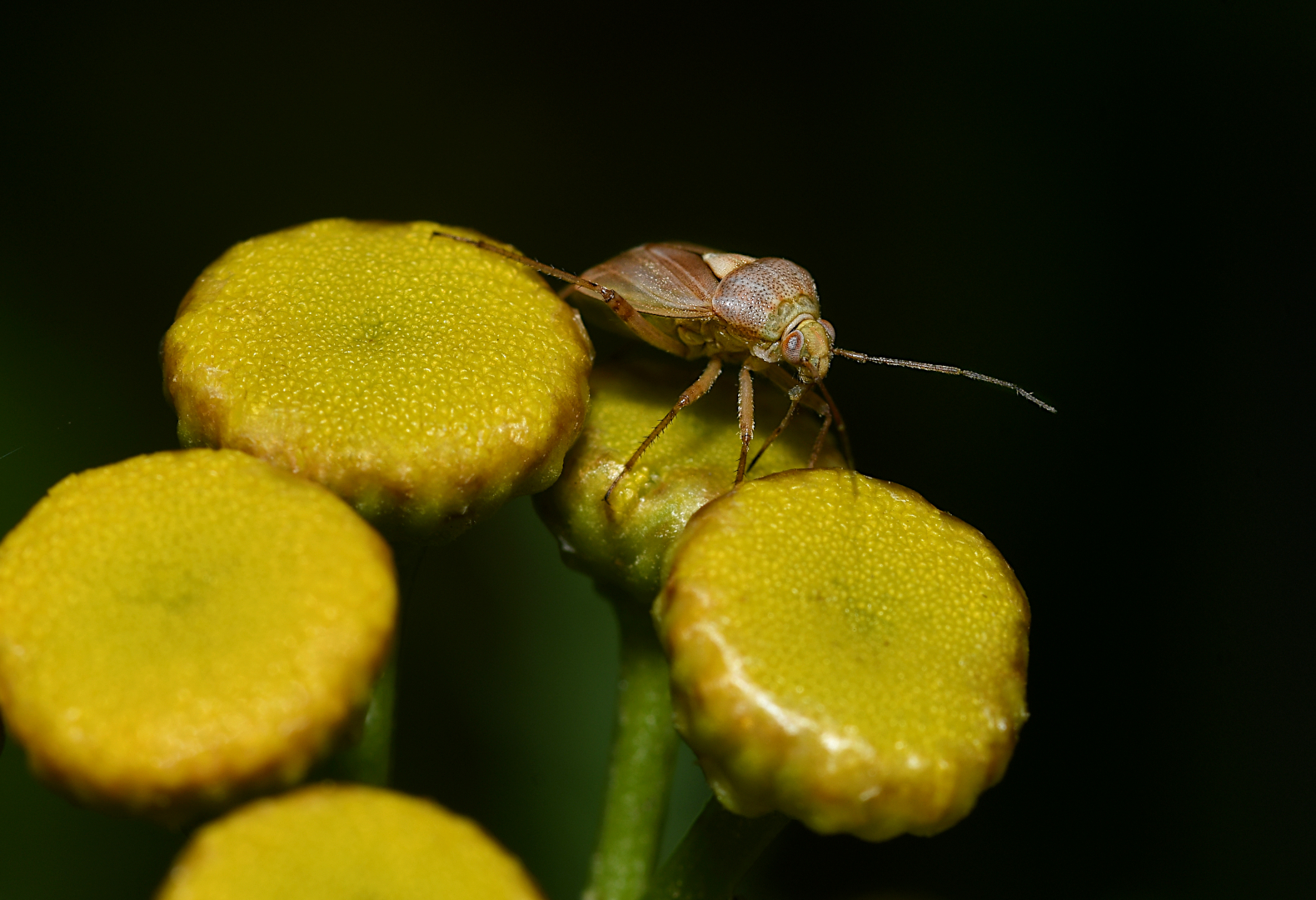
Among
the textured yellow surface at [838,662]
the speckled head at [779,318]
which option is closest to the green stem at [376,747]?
the textured yellow surface at [838,662]

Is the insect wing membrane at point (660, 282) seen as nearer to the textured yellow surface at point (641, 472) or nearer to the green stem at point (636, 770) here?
the textured yellow surface at point (641, 472)

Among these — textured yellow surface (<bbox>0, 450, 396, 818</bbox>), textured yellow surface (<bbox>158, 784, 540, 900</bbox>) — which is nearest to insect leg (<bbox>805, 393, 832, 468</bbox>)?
textured yellow surface (<bbox>0, 450, 396, 818</bbox>)

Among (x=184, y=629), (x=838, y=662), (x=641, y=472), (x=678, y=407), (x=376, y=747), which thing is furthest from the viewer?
(x=678, y=407)

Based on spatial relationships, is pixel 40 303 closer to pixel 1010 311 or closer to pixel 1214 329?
pixel 1010 311

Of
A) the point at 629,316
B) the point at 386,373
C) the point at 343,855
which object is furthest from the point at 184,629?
the point at 629,316

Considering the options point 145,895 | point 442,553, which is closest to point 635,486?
point 442,553

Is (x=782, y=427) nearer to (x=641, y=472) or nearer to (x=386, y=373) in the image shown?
(x=641, y=472)
